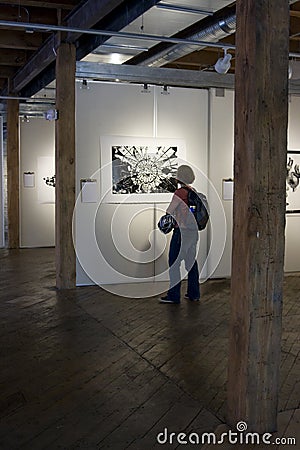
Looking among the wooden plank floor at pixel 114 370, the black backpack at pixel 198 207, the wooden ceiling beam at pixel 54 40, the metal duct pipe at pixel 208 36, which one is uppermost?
the wooden ceiling beam at pixel 54 40

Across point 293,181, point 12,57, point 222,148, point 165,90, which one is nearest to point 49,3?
point 165,90

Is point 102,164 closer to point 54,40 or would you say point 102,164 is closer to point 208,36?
point 54,40

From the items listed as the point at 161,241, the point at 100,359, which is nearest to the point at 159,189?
the point at 161,241

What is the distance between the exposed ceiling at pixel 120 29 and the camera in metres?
6.21

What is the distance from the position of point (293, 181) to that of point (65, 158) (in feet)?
12.5

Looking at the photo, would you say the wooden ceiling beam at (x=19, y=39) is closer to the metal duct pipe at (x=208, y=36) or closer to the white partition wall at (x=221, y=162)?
the metal duct pipe at (x=208, y=36)

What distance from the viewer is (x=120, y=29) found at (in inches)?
266

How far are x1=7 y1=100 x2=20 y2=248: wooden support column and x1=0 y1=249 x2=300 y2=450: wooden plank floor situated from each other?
16.9 ft

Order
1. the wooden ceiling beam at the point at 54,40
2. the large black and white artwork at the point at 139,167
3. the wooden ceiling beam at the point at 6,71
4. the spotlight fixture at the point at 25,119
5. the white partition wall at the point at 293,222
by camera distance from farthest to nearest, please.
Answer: the spotlight fixture at the point at 25,119 < the wooden ceiling beam at the point at 6,71 < the white partition wall at the point at 293,222 < the large black and white artwork at the point at 139,167 < the wooden ceiling beam at the point at 54,40

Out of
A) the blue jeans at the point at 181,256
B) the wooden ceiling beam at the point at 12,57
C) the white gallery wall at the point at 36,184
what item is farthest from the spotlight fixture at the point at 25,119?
the blue jeans at the point at 181,256

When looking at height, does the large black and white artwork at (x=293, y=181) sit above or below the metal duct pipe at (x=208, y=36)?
below

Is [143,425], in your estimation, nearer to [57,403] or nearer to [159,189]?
[57,403]

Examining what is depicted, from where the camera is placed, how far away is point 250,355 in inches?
134

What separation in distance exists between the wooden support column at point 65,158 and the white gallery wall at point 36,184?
5.28 metres
